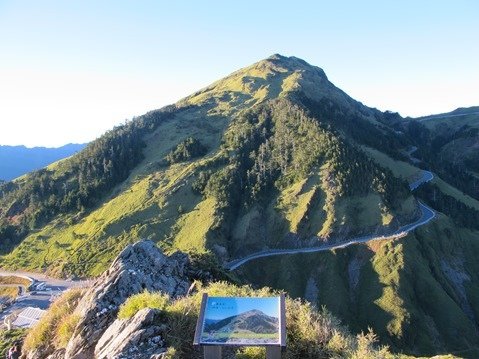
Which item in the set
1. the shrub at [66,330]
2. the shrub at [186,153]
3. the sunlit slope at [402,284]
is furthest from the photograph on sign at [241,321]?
the shrub at [186,153]

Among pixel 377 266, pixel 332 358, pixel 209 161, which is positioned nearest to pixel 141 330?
pixel 332 358

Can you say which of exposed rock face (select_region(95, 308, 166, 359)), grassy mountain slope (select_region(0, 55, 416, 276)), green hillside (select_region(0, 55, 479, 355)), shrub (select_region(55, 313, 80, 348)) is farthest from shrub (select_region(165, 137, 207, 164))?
exposed rock face (select_region(95, 308, 166, 359))

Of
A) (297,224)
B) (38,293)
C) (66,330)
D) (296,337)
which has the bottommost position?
(38,293)

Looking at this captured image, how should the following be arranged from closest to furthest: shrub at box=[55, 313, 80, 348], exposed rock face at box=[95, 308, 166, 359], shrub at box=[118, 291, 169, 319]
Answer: exposed rock face at box=[95, 308, 166, 359] → shrub at box=[118, 291, 169, 319] → shrub at box=[55, 313, 80, 348]

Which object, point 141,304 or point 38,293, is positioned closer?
point 141,304

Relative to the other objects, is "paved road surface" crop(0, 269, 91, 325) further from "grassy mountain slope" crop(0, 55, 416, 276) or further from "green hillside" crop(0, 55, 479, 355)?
"grassy mountain slope" crop(0, 55, 416, 276)

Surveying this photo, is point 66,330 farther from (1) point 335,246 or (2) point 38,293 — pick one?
(2) point 38,293

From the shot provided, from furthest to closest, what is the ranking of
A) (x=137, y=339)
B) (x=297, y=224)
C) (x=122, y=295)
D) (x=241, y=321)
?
(x=297, y=224) < (x=122, y=295) < (x=137, y=339) < (x=241, y=321)

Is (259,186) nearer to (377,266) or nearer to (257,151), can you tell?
(257,151)

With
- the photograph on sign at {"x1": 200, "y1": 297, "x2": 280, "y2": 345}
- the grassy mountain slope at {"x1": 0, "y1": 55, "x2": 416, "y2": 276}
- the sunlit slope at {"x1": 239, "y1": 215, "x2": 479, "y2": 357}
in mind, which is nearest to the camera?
the photograph on sign at {"x1": 200, "y1": 297, "x2": 280, "y2": 345}

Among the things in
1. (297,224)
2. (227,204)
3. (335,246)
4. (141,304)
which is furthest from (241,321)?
(227,204)
